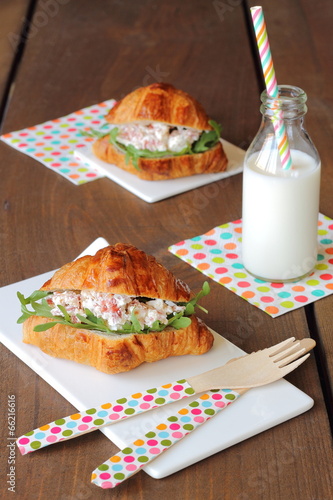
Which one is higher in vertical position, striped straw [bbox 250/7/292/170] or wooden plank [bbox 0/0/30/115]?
striped straw [bbox 250/7/292/170]

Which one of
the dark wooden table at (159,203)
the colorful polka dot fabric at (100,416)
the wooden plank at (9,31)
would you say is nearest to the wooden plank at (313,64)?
the dark wooden table at (159,203)

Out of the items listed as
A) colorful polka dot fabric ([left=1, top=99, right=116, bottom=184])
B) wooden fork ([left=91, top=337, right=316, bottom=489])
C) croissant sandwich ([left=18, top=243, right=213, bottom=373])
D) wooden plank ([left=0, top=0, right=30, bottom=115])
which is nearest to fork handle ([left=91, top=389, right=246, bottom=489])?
wooden fork ([left=91, top=337, right=316, bottom=489])

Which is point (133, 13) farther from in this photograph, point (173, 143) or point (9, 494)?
point (9, 494)

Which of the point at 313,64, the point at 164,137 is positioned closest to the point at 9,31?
the point at 313,64

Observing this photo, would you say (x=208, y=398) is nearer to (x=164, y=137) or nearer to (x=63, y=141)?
(x=164, y=137)

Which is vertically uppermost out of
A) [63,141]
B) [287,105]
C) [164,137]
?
[287,105]

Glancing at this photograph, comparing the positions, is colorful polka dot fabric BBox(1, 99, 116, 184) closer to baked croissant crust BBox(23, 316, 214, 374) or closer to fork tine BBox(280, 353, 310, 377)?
baked croissant crust BBox(23, 316, 214, 374)

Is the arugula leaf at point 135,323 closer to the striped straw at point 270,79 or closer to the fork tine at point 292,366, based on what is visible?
the fork tine at point 292,366

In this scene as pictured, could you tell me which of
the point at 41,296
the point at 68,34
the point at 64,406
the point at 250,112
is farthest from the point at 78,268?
the point at 68,34
